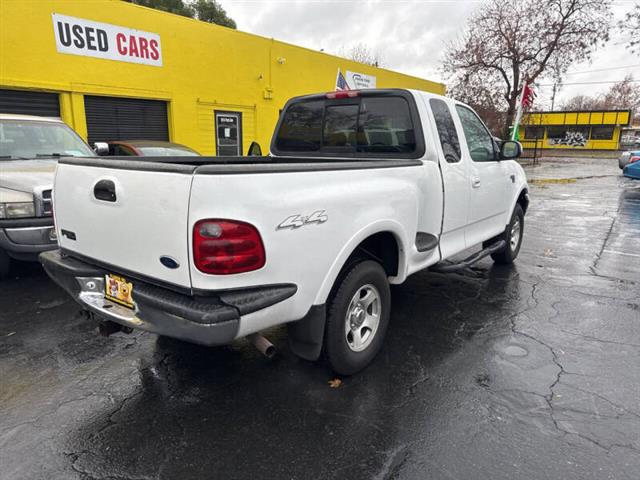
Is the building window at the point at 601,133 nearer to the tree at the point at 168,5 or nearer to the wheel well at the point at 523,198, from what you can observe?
the tree at the point at 168,5

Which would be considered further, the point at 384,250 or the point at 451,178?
the point at 451,178

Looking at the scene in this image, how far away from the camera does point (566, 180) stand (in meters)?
18.8

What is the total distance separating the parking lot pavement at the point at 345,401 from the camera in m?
2.40

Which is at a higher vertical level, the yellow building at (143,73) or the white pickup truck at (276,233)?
the yellow building at (143,73)

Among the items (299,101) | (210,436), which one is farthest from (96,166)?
(299,101)

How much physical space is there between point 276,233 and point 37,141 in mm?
5284

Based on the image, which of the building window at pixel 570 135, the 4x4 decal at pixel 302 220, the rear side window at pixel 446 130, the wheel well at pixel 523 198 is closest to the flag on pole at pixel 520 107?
the wheel well at pixel 523 198

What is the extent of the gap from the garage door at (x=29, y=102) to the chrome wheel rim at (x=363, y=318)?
1010cm

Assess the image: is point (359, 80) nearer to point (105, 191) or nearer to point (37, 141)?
point (37, 141)

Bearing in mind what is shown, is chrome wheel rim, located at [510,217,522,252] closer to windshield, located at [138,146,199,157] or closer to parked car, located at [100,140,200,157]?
parked car, located at [100,140,200,157]

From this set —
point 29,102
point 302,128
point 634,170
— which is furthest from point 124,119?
point 634,170

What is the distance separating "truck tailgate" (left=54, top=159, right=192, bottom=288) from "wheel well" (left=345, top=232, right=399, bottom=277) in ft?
4.74

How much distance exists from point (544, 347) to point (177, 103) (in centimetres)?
1170

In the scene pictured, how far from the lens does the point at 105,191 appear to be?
8.68 ft
